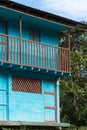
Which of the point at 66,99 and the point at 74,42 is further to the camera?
the point at 74,42

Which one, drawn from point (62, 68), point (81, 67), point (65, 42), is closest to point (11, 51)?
point (62, 68)

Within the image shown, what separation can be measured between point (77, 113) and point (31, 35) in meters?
10.3

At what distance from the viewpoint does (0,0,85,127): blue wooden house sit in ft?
81.5

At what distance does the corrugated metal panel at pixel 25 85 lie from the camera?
26.0 metres

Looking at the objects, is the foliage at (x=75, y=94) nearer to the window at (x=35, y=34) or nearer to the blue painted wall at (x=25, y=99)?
the blue painted wall at (x=25, y=99)

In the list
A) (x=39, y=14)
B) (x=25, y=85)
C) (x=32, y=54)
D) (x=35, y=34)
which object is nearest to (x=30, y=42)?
(x=32, y=54)

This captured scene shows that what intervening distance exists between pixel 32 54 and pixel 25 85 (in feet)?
5.63

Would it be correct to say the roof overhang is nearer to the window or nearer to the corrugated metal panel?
the window

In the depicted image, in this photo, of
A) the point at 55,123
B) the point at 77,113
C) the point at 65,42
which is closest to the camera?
the point at 55,123

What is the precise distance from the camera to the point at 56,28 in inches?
1141

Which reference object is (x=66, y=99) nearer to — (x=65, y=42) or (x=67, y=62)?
(x=65, y=42)

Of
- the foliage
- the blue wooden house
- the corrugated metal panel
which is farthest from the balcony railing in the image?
the foliage

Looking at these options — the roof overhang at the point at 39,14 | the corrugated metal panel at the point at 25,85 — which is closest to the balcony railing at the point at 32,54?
the corrugated metal panel at the point at 25,85

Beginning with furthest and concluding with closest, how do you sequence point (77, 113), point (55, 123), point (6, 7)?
point (77, 113) → point (55, 123) → point (6, 7)
